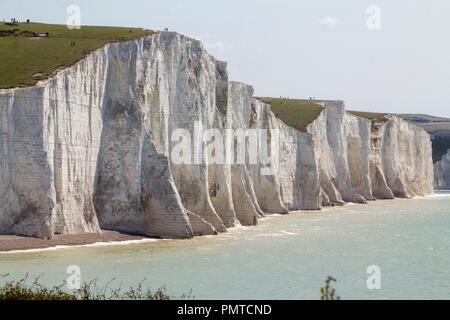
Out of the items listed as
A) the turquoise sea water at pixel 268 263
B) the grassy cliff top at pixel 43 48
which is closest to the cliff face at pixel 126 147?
the grassy cliff top at pixel 43 48

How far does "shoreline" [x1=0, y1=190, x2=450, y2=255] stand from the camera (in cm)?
2991

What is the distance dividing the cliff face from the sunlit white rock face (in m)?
92.5

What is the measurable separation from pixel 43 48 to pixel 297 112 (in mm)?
46519

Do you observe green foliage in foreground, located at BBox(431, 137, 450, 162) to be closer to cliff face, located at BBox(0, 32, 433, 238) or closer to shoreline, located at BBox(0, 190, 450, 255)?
cliff face, located at BBox(0, 32, 433, 238)

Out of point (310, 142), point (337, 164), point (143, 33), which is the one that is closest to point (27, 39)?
point (143, 33)

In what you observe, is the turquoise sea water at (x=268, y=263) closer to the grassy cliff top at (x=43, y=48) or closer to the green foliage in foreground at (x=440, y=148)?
the grassy cliff top at (x=43, y=48)

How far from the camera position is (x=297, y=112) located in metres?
80.9

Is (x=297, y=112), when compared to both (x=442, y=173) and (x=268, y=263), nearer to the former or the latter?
(x=268, y=263)

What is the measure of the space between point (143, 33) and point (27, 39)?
6.78 m

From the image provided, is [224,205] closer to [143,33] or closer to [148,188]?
[148,188]

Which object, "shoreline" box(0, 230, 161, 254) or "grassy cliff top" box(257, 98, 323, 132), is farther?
"grassy cliff top" box(257, 98, 323, 132)

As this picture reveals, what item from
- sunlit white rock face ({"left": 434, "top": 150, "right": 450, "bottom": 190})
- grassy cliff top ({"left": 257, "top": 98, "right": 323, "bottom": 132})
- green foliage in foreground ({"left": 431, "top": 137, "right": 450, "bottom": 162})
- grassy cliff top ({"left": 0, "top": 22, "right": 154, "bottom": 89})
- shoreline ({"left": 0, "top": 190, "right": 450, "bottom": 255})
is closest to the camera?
shoreline ({"left": 0, "top": 190, "right": 450, "bottom": 255})

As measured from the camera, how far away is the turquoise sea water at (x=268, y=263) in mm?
23328

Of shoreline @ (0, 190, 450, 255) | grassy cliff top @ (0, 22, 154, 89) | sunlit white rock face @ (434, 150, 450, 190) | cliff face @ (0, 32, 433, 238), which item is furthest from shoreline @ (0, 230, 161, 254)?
sunlit white rock face @ (434, 150, 450, 190)
